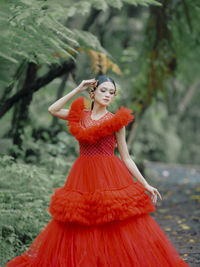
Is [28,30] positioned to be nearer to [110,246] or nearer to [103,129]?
[103,129]

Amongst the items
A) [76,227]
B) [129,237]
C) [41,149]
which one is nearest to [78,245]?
[76,227]

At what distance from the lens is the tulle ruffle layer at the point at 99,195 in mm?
2836

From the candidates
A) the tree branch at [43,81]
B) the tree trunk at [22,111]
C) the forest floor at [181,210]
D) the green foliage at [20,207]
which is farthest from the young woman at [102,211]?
Answer: the tree trunk at [22,111]

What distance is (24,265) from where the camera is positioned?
3.19 meters

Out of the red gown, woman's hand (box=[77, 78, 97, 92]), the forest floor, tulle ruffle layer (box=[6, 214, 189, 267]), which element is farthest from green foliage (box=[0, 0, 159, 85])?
the forest floor

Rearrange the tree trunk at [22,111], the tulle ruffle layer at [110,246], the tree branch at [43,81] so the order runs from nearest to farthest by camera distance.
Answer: the tulle ruffle layer at [110,246]
the tree branch at [43,81]
the tree trunk at [22,111]

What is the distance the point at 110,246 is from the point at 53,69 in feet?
11.1

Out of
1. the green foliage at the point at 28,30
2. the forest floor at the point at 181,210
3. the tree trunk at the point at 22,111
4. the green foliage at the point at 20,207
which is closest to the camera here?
the green foliage at the point at 28,30

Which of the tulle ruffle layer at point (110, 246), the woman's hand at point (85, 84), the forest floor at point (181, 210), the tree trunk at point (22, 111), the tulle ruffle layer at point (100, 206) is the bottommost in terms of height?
the forest floor at point (181, 210)

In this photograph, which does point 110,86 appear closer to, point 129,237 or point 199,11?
point 129,237

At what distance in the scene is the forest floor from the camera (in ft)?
14.5

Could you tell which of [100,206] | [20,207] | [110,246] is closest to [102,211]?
[100,206]

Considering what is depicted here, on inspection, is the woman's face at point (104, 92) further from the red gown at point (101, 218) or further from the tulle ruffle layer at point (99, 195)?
the tulle ruffle layer at point (99, 195)

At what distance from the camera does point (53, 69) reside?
5484mm
